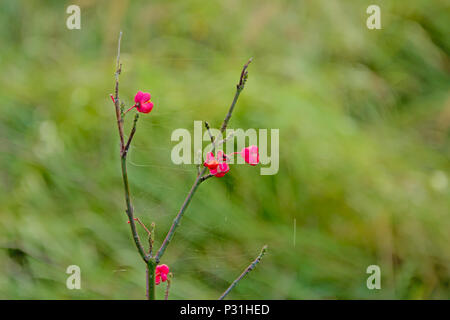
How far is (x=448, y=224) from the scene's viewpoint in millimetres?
1486

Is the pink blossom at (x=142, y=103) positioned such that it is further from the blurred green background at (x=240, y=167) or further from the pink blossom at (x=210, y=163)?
the blurred green background at (x=240, y=167)

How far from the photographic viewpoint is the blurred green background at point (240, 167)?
1.38m

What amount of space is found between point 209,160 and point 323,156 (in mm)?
1182

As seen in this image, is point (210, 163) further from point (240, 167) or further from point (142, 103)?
point (240, 167)

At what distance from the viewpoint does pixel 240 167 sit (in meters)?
1.55

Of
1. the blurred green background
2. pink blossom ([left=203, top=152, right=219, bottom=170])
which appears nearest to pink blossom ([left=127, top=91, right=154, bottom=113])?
pink blossom ([left=203, top=152, right=219, bottom=170])

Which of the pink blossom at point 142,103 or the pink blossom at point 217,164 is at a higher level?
the pink blossom at point 142,103

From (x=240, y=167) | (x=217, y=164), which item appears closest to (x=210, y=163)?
(x=217, y=164)

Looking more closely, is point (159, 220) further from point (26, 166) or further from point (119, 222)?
point (26, 166)

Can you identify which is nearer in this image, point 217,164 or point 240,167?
point 217,164

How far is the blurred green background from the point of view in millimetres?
1382

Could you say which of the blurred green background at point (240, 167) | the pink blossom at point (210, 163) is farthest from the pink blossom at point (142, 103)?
the blurred green background at point (240, 167)

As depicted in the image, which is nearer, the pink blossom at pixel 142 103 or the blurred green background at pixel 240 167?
the pink blossom at pixel 142 103
